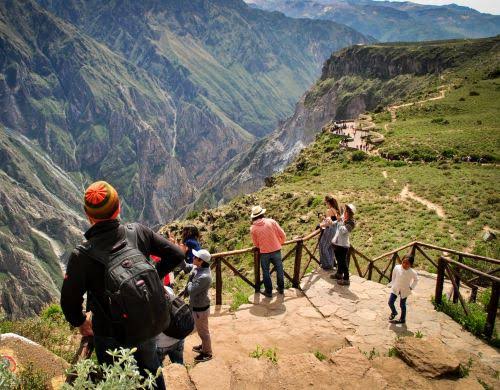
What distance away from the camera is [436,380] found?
19.5 ft

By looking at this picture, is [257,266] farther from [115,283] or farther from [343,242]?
[115,283]

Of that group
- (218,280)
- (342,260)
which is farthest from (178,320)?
(342,260)

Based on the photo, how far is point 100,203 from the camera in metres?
3.73

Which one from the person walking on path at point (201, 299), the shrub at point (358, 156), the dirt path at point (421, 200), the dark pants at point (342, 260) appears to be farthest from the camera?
the shrub at point (358, 156)

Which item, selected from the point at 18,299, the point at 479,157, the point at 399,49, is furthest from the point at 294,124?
the point at 479,157

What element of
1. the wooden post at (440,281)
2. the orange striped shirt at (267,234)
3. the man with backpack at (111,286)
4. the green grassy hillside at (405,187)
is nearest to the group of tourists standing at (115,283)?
the man with backpack at (111,286)

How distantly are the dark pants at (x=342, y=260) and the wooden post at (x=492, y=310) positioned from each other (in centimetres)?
330

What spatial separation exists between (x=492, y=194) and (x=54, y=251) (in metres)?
185

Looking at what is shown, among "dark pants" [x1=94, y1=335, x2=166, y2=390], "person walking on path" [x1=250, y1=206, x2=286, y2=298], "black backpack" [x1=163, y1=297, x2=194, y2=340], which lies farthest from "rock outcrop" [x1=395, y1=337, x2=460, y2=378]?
"dark pants" [x1=94, y1=335, x2=166, y2=390]

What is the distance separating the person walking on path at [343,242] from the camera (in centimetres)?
1020

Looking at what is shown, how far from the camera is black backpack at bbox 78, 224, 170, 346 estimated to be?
3391 mm

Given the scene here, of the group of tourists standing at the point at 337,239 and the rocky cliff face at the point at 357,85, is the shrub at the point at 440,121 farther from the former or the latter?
the group of tourists standing at the point at 337,239

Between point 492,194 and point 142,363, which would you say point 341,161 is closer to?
point 492,194

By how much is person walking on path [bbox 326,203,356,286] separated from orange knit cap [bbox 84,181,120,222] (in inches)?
291
